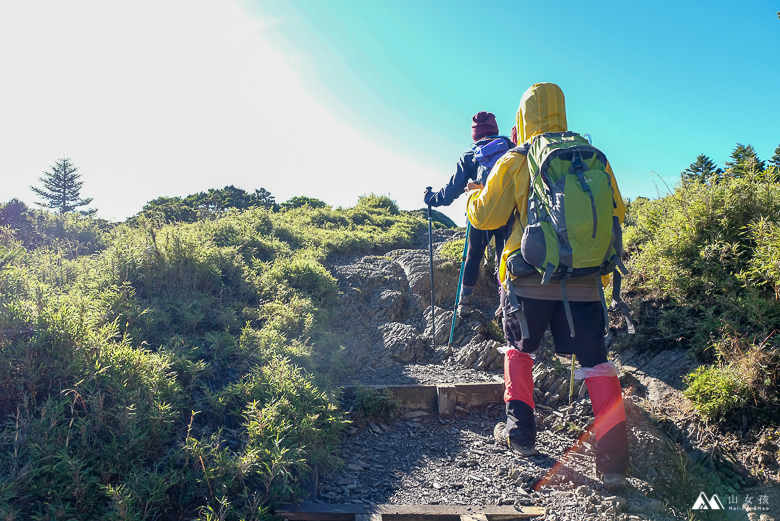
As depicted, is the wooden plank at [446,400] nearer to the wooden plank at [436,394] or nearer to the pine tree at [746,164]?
the wooden plank at [436,394]

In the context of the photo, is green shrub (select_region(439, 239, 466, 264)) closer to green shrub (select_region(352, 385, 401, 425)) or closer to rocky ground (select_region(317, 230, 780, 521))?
rocky ground (select_region(317, 230, 780, 521))

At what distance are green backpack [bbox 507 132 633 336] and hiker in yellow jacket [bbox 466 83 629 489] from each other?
139 millimetres

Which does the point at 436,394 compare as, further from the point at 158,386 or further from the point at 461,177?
the point at 158,386

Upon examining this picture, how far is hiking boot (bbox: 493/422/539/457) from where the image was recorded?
349 centimetres

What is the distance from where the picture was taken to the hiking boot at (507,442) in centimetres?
349

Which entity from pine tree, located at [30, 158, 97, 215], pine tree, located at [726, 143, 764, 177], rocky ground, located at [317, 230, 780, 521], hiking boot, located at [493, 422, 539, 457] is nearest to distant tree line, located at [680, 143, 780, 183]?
pine tree, located at [726, 143, 764, 177]

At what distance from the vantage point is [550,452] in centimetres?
366

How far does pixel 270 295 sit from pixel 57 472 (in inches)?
127

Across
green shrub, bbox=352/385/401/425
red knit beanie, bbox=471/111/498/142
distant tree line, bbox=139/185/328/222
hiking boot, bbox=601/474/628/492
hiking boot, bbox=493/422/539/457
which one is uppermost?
distant tree line, bbox=139/185/328/222

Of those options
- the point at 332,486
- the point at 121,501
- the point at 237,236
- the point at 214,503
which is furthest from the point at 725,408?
the point at 237,236

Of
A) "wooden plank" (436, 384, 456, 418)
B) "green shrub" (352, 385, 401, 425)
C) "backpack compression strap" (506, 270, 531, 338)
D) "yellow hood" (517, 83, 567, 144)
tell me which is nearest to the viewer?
"backpack compression strap" (506, 270, 531, 338)

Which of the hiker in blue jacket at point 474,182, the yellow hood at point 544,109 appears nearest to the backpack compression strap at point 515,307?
the hiker in blue jacket at point 474,182

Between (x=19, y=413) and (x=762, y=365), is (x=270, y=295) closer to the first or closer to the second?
(x=19, y=413)

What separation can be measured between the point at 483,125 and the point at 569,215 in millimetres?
2277
